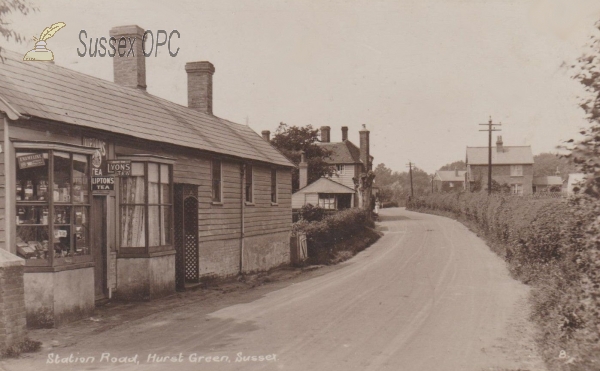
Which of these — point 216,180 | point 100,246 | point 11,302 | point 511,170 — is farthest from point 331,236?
point 511,170

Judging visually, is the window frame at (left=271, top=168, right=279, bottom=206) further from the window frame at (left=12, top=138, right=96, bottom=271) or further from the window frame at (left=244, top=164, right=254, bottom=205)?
the window frame at (left=12, top=138, right=96, bottom=271)

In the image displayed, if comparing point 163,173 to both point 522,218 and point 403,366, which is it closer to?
point 403,366

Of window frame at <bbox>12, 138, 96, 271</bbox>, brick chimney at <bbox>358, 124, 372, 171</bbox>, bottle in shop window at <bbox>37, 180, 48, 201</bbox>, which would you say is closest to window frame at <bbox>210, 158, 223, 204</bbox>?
window frame at <bbox>12, 138, 96, 271</bbox>

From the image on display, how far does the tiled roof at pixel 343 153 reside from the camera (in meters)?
61.7

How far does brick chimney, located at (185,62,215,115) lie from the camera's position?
74.1 feet

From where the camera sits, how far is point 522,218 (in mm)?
18812

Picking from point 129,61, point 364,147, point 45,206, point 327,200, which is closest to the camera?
point 45,206

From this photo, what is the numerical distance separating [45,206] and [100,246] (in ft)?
8.61

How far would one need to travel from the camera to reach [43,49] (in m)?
12.0

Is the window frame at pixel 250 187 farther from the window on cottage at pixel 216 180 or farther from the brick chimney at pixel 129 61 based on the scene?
the brick chimney at pixel 129 61

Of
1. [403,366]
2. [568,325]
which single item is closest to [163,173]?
[403,366]

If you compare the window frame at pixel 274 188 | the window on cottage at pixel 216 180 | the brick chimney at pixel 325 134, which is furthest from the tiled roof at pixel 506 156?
the window on cottage at pixel 216 180

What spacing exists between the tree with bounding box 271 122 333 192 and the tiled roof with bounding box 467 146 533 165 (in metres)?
31.1

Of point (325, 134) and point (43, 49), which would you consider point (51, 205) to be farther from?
point (325, 134)
